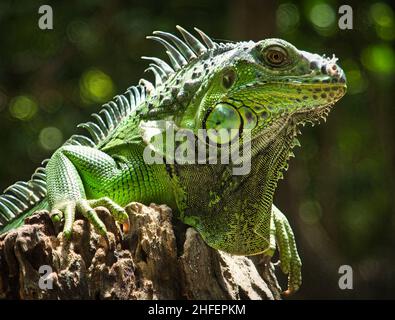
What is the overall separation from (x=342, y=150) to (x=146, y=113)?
9490 millimetres

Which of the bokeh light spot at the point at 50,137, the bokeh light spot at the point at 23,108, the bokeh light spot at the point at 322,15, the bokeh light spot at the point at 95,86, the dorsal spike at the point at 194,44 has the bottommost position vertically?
the dorsal spike at the point at 194,44

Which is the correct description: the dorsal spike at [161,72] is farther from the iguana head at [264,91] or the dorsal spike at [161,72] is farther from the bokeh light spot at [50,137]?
the bokeh light spot at [50,137]

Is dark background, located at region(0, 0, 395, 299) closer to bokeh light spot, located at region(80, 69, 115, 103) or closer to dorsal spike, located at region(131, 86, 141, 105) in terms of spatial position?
bokeh light spot, located at region(80, 69, 115, 103)

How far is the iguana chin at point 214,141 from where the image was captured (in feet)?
12.5

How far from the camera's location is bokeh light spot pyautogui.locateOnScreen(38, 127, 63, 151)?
34.6 feet

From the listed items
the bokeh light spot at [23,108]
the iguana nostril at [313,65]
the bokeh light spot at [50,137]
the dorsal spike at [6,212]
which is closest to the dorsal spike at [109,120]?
the dorsal spike at [6,212]

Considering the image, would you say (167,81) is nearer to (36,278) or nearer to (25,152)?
(36,278)

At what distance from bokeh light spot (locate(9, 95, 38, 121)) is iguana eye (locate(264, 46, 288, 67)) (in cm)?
755

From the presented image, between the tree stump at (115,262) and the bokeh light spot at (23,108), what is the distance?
7170mm

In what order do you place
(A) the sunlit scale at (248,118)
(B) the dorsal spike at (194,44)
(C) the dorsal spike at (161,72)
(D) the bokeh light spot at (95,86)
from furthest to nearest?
1. (D) the bokeh light spot at (95,86)
2. (C) the dorsal spike at (161,72)
3. (B) the dorsal spike at (194,44)
4. (A) the sunlit scale at (248,118)

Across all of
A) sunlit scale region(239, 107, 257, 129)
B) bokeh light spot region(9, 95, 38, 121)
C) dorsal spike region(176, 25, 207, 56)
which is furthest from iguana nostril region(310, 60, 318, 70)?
bokeh light spot region(9, 95, 38, 121)

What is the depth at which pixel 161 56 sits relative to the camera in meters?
9.88

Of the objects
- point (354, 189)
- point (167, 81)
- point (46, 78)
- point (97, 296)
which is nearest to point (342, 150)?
point (354, 189)

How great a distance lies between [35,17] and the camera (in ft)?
34.8
